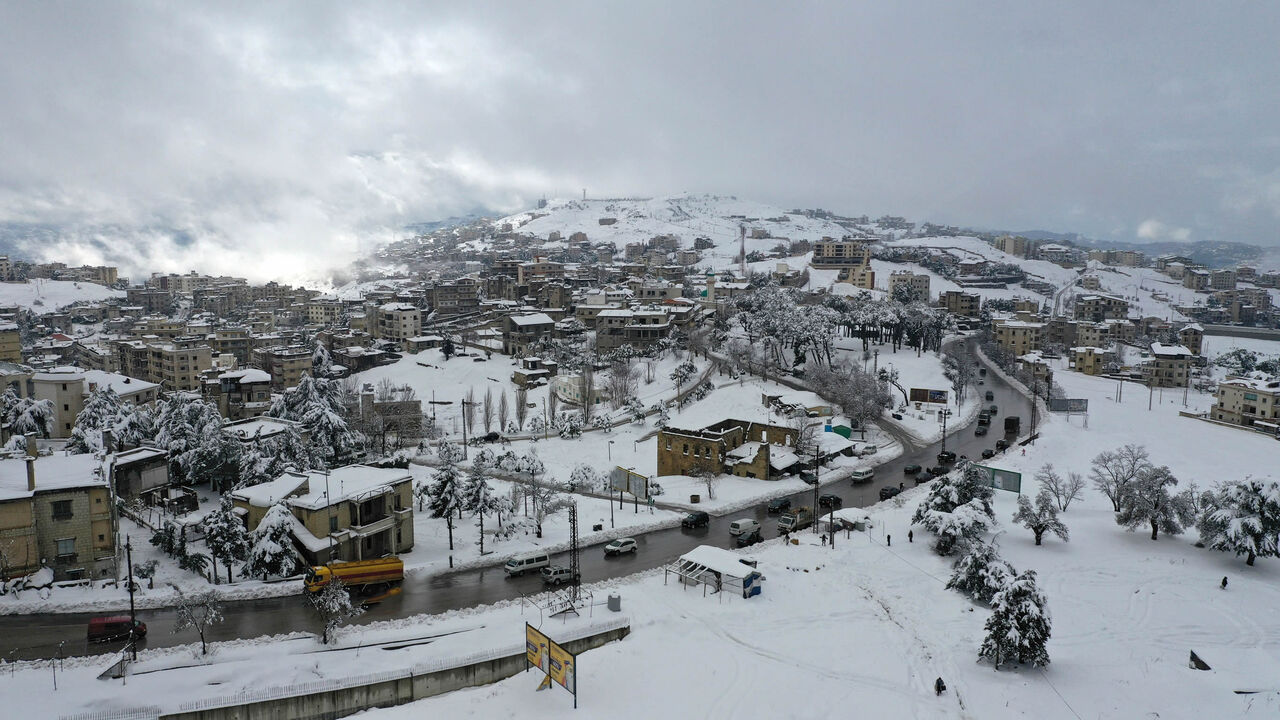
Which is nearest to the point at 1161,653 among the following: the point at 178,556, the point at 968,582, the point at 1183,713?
the point at 1183,713

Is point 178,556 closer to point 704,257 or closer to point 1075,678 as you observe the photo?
point 1075,678

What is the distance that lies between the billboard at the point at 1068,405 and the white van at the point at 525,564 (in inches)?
1952

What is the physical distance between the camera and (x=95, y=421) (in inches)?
1829

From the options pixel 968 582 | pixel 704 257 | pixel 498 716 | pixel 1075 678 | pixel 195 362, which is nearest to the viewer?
pixel 498 716

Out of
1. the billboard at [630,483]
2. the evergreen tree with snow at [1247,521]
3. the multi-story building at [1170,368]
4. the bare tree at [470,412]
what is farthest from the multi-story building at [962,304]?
the billboard at [630,483]

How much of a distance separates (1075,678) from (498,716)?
15515mm

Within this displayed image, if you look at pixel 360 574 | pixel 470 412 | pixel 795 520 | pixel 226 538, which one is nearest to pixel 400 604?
pixel 360 574

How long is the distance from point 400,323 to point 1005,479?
79.6 metres

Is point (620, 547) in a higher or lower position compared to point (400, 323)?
lower

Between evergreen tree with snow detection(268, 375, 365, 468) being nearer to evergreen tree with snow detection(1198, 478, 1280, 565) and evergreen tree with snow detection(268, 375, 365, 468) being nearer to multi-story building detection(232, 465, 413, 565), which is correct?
multi-story building detection(232, 465, 413, 565)

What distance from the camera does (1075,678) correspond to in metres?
20.2

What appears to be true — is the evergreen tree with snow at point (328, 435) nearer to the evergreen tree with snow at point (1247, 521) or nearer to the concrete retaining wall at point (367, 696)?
the concrete retaining wall at point (367, 696)

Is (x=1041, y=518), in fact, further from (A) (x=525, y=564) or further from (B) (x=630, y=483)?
(A) (x=525, y=564)

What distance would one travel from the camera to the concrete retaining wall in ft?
56.2
